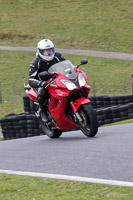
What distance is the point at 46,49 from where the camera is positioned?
984 cm

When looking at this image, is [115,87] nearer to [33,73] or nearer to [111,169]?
[33,73]

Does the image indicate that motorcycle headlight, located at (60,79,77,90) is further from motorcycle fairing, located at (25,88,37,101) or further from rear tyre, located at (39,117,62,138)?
rear tyre, located at (39,117,62,138)

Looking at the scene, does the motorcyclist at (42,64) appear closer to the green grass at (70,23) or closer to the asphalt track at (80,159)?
the asphalt track at (80,159)

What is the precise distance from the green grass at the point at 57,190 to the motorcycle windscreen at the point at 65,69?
12.8 ft

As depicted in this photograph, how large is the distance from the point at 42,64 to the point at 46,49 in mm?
406

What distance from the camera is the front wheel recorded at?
8.63 metres

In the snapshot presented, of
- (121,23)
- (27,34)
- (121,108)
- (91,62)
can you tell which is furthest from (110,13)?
(121,108)

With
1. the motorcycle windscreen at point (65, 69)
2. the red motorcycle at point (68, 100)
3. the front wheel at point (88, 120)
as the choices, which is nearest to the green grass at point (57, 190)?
the front wheel at point (88, 120)

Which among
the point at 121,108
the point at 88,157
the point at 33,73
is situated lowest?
the point at 121,108

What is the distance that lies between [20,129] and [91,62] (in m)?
21.9

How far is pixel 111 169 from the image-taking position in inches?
232

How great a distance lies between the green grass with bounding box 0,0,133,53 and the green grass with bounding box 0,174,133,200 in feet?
114

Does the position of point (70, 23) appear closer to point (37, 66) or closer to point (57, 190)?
point (37, 66)

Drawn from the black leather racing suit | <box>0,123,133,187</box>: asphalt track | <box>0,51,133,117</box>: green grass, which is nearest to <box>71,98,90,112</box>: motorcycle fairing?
<box>0,123,133,187</box>: asphalt track
